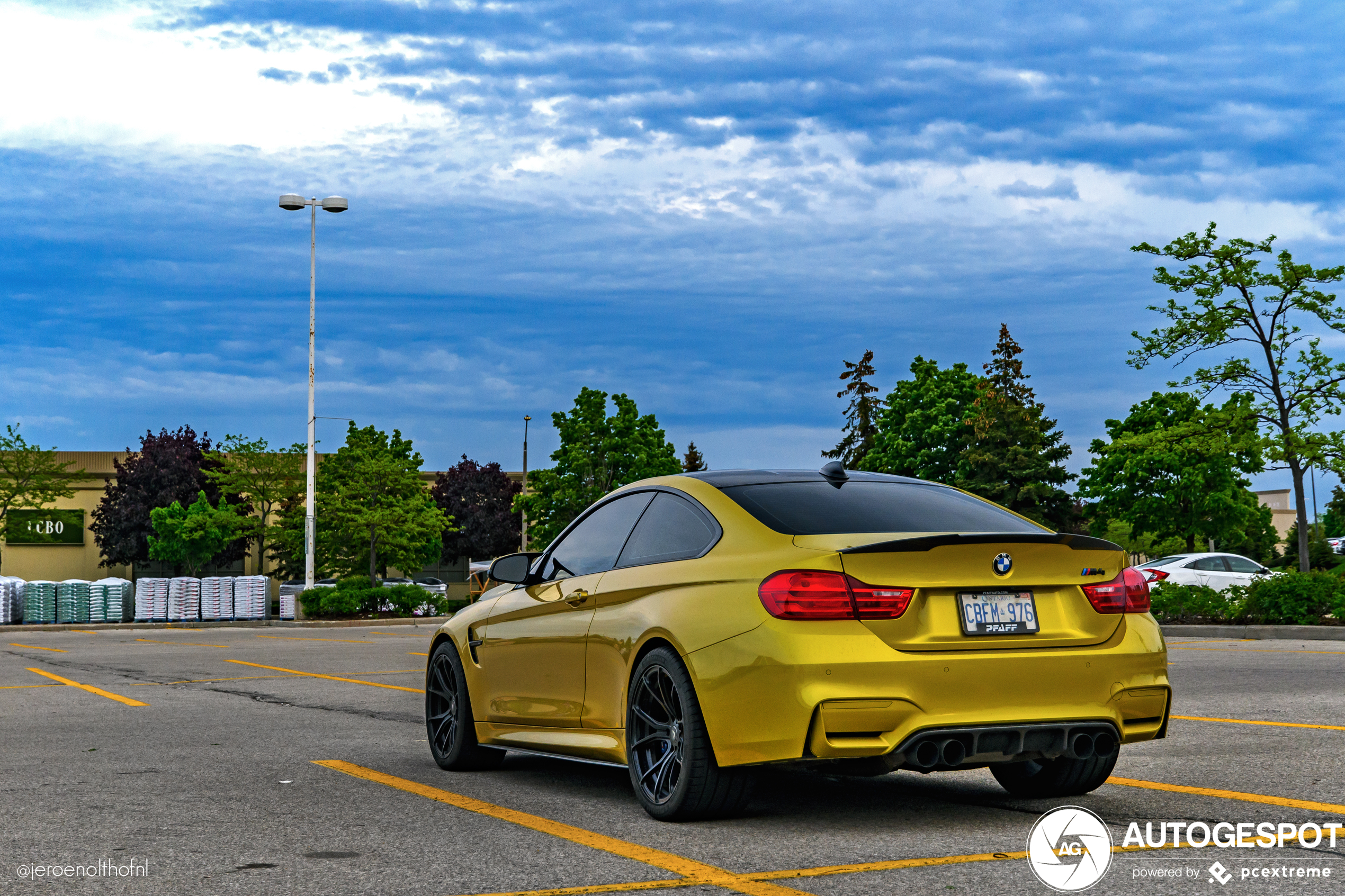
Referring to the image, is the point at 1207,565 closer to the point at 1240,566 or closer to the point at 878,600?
the point at 1240,566

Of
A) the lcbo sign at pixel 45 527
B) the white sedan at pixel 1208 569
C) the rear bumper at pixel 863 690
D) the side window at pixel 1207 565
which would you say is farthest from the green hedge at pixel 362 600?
the rear bumper at pixel 863 690

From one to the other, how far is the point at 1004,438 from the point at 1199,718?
163ft

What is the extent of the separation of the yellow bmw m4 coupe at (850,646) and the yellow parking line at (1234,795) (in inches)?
21.5

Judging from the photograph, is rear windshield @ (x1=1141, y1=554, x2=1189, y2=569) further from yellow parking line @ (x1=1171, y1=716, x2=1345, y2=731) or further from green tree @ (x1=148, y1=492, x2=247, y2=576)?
green tree @ (x1=148, y1=492, x2=247, y2=576)

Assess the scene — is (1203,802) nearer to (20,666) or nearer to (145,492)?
(20,666)

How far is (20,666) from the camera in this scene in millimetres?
17672

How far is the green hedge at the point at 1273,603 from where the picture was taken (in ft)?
70.1

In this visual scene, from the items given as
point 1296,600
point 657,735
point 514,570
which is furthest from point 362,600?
point 657,735

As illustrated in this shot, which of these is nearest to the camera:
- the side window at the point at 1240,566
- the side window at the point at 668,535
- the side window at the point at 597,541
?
the side window at the point at 668,535

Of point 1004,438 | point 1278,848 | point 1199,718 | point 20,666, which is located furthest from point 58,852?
point 1004,438

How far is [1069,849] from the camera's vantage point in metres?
4.68

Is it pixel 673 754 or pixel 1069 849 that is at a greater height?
A: pixel 673 754

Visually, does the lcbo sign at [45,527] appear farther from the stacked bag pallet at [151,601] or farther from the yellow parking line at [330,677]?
the yellow parking line at [330,677]

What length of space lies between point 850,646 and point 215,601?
3913 centimetres
